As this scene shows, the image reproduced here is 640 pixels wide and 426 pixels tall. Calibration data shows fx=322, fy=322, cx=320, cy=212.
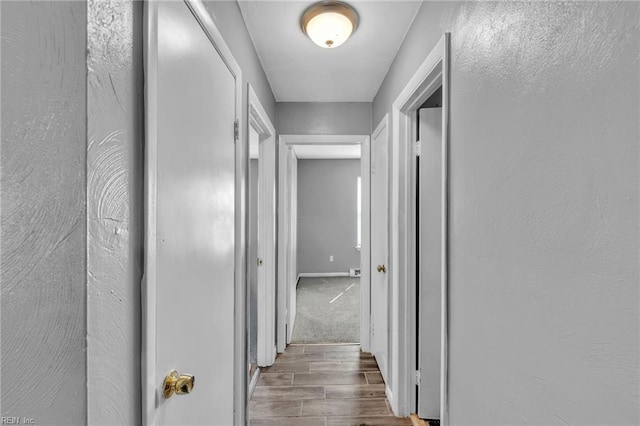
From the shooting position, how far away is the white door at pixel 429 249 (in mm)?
2041

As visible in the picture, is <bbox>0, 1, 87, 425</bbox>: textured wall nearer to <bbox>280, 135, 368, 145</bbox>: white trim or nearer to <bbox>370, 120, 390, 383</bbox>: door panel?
<bbox>370, 120, 390, 383</bbox>: door panel

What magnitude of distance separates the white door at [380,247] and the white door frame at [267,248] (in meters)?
0.90

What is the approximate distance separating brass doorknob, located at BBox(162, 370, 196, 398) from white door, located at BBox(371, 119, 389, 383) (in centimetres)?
173

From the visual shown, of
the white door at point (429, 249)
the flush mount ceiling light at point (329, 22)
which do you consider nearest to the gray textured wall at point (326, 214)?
the white door at point (429, 249)

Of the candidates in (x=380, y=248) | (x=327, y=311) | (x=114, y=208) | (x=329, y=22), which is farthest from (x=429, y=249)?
(x=327, y=311)

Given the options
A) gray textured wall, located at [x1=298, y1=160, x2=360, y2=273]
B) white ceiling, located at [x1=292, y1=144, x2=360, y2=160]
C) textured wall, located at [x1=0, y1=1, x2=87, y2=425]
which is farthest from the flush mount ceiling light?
gray textured wall, located at [x1=298, y1=160, x2=360, y2=273]

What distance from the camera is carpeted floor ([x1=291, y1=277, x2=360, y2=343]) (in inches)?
135

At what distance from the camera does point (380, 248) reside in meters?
2.72

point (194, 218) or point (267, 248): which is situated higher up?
point (194, 218)

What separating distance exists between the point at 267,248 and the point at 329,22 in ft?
5.89

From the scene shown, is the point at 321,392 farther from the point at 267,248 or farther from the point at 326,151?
the point at 326,151

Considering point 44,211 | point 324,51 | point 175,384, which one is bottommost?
point 175,384
